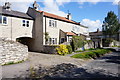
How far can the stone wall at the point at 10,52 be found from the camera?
9.00 m

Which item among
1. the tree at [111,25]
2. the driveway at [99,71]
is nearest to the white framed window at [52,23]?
the driveway at [99,71]

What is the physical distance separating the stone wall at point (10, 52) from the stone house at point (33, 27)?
842 cm

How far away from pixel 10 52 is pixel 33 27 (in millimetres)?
12275

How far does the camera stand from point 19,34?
1861 cm

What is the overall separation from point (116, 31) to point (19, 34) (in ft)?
158

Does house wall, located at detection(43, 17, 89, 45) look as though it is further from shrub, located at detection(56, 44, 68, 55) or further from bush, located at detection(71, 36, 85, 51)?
shrub, located at detection(56, 44, 68, 55)

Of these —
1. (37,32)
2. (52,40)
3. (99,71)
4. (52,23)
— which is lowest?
(99,71)

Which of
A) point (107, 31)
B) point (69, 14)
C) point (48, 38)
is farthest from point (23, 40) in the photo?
point (107, 31)

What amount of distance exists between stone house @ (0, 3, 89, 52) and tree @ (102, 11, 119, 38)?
3431 cm

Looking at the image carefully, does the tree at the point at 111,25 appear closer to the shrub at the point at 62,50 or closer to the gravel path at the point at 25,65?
the shrub at the point at 62,50

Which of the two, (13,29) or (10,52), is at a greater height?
(13,29)

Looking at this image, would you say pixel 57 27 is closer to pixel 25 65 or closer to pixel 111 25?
pixel 25 65

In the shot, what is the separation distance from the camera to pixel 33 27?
21.0 m

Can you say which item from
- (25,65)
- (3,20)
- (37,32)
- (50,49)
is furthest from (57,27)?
(25,65)
